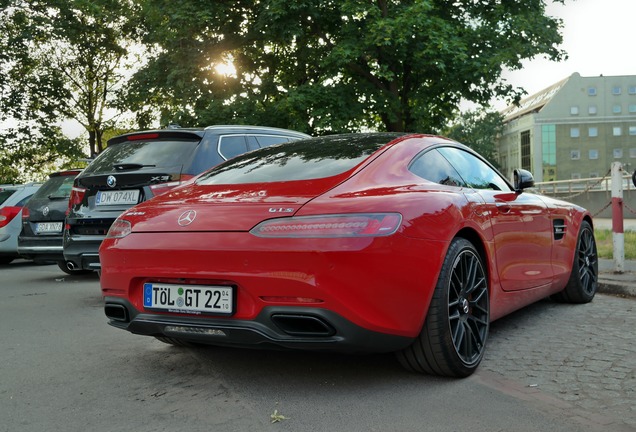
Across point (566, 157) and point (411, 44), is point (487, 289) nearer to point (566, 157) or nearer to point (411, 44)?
point (411, 44)

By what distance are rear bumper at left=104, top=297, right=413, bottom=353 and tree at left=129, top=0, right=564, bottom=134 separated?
649 inches

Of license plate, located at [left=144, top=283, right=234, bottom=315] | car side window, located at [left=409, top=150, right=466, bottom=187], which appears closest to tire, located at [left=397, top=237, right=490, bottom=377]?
car side window, located at [left=409, top=150, right=466, bottom=187]

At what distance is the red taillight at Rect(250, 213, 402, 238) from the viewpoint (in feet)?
10.8

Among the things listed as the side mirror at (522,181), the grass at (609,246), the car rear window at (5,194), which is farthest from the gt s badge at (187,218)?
the car rear window at (5,194)

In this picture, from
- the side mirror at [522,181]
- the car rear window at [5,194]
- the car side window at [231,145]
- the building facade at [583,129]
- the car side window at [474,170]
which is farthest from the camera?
the building facade at [583,129]

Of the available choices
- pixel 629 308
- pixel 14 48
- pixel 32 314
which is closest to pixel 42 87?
pixel 14 48

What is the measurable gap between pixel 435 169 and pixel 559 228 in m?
2.02

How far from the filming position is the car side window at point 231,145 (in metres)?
7.08

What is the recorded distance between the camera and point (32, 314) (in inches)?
254

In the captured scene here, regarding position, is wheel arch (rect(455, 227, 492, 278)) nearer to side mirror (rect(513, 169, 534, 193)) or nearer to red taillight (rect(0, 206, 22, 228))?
side mirror (rect(513, 169, 534, 193))

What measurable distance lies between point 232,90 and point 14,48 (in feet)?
30.8

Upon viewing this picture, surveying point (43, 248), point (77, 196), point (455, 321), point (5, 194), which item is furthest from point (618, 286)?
point (5, 194)

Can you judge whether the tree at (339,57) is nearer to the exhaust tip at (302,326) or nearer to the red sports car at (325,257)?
the red sports car at (325,257)

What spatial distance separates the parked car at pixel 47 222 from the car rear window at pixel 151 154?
3.19 metres
